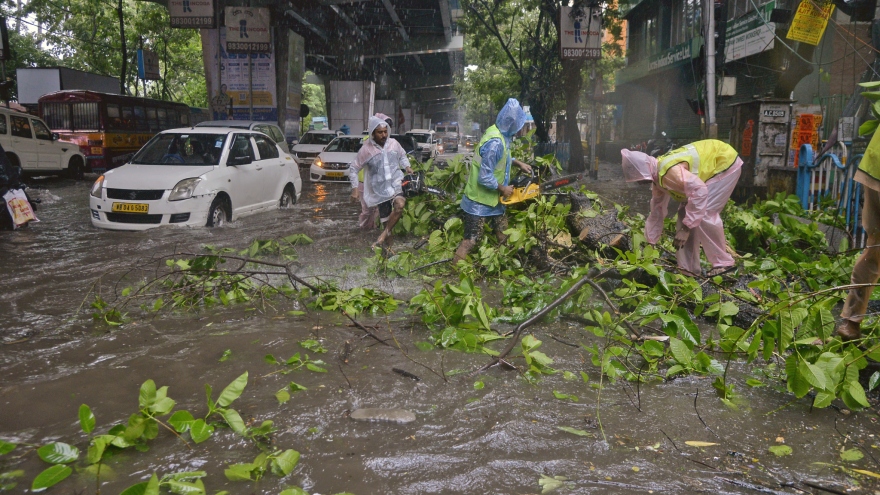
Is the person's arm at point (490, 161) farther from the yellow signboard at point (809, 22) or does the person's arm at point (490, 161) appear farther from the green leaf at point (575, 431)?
the yellow signboard at point (809, 22)

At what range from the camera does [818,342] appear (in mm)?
3580

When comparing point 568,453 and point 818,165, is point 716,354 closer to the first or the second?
point 568,453

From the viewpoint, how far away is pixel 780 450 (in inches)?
115

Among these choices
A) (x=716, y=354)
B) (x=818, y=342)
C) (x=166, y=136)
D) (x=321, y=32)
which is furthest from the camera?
(x=321, y=32)

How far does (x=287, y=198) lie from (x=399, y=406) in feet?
27.8

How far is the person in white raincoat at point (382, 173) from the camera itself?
7.45 m

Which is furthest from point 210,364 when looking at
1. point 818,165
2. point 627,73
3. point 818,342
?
point 627,73

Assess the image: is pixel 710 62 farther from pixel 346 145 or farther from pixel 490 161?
pixel 346 145

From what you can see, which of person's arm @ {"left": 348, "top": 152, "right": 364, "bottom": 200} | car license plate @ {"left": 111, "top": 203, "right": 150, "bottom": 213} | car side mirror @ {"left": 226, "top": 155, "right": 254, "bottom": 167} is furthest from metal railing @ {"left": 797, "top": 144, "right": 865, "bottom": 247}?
car license plate @ {"left": 111, "top": 203, "right": 150, "bottom": 213}

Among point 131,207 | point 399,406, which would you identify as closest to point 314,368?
point 399,406

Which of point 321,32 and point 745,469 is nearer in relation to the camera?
point 745,469

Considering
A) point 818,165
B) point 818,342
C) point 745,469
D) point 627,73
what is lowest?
point 745,469

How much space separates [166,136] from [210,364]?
21.6ft

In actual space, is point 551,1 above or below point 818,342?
above
